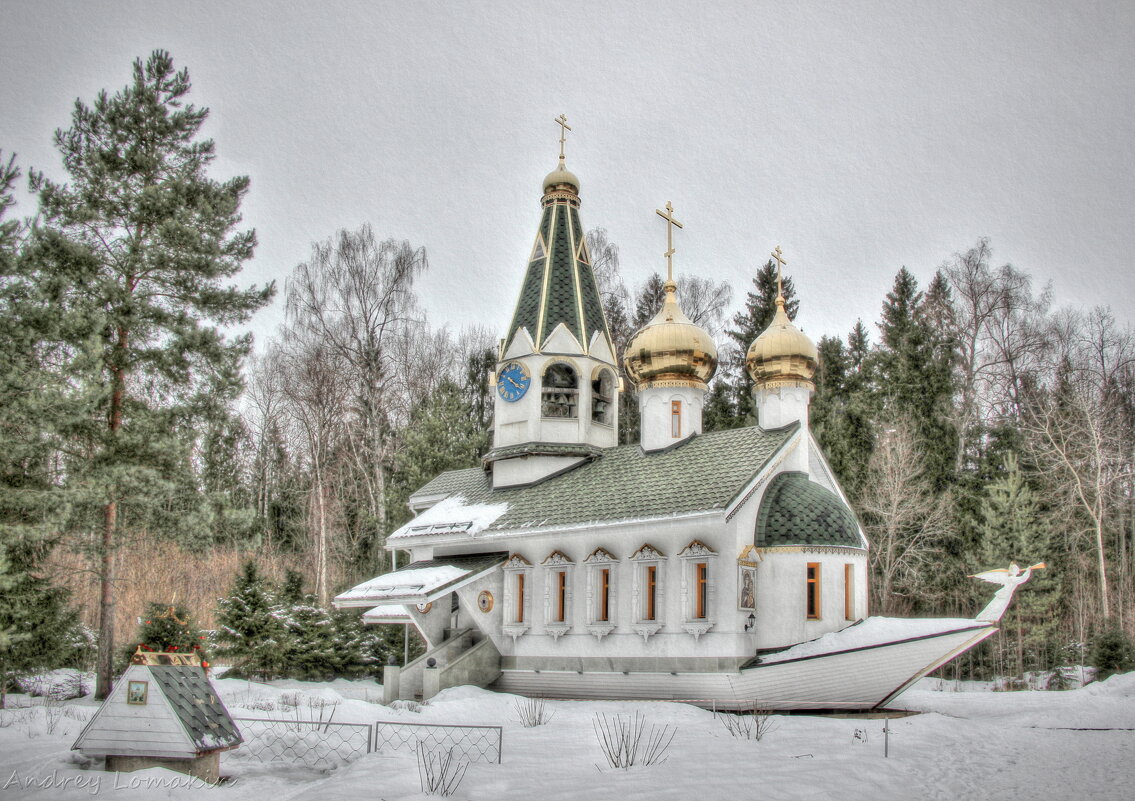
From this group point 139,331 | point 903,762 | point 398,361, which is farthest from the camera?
point 398,361

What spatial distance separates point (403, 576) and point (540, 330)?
654cm

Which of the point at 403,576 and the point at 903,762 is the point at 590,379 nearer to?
the point at 403,576

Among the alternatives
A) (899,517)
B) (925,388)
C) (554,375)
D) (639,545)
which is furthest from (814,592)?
(925,388)

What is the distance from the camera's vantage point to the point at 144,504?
1548 cm

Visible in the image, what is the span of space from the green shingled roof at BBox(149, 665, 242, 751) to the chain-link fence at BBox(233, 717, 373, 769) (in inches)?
25.6

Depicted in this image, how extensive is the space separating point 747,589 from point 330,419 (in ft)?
61.5

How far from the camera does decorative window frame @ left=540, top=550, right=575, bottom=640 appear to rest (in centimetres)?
1784

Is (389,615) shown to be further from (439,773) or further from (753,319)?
Result: (753,319)

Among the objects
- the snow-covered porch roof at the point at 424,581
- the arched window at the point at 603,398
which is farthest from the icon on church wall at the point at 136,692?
the arched window at the point at 603,398

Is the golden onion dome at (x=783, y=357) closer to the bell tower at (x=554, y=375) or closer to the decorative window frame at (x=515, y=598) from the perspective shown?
the bell tower at (x=554, y=375)

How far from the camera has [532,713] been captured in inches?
552

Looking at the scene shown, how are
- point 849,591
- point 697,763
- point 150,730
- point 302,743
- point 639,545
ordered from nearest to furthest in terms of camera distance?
point 150,730
point 697,763
point 302,743
point 849,591
point 639,545

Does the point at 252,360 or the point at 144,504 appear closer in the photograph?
the point at 144,504

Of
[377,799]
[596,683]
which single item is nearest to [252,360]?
[596,683]
